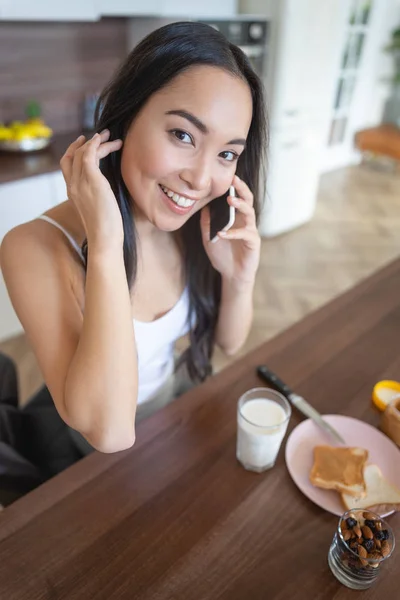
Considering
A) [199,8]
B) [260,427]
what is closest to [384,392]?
[260,427]

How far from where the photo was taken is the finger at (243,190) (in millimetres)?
849

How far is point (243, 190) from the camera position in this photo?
860 millimetres

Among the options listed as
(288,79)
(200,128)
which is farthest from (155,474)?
(288,79)

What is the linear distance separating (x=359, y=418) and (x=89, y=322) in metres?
0.53

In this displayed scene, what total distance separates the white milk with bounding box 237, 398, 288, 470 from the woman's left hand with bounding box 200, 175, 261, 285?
298mm

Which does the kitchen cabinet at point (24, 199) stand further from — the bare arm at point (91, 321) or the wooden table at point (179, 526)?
the wooden table at point (179, 526)

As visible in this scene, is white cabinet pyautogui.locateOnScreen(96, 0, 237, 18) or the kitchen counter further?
white cabinet pyautogui.locateOnScreen(96, 0, 237, 18)

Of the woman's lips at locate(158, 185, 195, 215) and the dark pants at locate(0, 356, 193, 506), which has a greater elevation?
the woman's lips at locate(158, 185, 195, 215)

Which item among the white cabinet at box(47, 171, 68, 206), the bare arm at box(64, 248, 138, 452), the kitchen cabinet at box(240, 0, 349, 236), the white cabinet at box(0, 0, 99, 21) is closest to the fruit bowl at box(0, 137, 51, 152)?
the white cabinet at box(47, 171, 68, 206)

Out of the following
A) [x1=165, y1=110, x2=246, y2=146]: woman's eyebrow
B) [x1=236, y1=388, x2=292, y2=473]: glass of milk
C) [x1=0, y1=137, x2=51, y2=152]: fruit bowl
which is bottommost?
[x1=0, y1=137, x2=51, y2=152]: fruit bowl

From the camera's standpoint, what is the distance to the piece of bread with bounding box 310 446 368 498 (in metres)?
0.72

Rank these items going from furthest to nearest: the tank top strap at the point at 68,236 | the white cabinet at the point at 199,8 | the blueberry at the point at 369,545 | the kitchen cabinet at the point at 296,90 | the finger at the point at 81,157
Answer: the kitchen cabinet at the point at 296,90 → the white cabinet at the point at 199,8 → the tank top strap at the point at 68,236 → the finger at the point at 81,157 → the blueberry at the point at 369,545

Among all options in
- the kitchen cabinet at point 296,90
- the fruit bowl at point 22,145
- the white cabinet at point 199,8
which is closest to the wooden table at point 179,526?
the fruit bowl at point 22,145

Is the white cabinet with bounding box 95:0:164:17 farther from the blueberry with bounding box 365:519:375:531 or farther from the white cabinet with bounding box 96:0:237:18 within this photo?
the blueberry with bounding box 365:519:375:531
